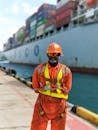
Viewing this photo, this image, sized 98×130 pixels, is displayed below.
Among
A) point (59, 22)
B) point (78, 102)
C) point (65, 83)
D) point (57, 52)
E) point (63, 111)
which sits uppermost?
point (59, 22)

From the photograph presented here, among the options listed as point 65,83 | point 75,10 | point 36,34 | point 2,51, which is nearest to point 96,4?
point 75,10

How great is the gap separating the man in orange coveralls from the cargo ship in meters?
31.8

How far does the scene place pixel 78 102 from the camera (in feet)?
60.1

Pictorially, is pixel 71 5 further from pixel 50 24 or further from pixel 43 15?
pixel 43 15

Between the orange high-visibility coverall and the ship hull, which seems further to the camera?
the ship hull

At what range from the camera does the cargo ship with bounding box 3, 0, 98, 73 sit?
39000 mm

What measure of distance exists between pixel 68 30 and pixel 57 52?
41.1m

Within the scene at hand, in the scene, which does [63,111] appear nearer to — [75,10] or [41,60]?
[75,10]

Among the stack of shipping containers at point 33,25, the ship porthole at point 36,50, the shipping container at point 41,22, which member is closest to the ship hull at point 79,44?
the shipping container at point 41,22

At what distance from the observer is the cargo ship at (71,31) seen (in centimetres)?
3900

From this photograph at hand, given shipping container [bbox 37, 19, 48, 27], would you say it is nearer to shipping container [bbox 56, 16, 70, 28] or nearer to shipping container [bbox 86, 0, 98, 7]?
shipping container [bbox 56, 16, 70, 28]

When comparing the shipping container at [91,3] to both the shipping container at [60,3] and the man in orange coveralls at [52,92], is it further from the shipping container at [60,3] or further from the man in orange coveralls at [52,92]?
the man in orange coveralls at [52,92]

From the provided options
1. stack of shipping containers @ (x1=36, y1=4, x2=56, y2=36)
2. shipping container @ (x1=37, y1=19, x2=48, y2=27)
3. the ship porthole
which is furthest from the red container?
the ship porthole

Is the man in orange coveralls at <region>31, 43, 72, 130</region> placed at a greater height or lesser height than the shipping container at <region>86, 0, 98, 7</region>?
lesser
